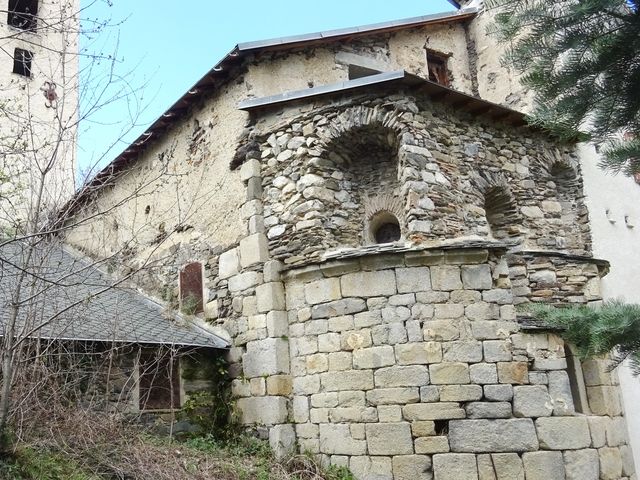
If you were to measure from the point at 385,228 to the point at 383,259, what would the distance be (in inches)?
45.7

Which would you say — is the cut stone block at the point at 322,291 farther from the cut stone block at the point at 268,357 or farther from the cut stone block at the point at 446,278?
the cut stone block at the point at 446,278

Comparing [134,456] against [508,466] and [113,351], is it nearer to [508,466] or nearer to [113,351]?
[113,351]

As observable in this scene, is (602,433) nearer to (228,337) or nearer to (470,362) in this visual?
(470,362)

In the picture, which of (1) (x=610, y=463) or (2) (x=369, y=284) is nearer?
(1) (x=610, y=463)

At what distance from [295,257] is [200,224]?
2.02 meters

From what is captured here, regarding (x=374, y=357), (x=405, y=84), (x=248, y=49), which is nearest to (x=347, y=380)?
(x=374, y=357)

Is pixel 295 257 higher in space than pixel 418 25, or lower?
lower

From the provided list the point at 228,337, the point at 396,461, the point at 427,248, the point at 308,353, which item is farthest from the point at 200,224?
the point at 396,461

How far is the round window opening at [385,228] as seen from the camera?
7707mm

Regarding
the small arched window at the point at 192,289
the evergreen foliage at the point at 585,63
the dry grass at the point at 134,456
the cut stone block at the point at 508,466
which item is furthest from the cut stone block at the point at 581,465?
the small arched window at the point at 192,289

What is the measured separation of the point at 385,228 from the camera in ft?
25.7

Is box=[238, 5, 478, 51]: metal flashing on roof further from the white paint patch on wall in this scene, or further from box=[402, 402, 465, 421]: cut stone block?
box=[402, 402, 465, 421]: cut stone block

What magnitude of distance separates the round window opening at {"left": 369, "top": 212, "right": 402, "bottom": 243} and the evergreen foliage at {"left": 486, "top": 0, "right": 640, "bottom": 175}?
319 cm

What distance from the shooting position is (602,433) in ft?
21.5
